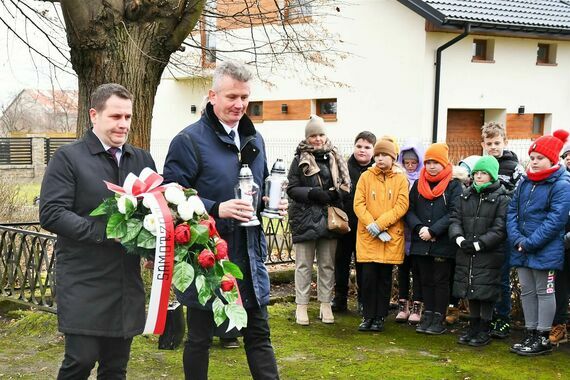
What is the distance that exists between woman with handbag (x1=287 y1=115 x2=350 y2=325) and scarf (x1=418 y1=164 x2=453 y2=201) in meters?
0.67

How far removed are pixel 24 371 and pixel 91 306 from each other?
1972 mm

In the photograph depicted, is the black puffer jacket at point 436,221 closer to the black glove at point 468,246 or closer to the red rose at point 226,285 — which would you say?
the black glove at point 468,246

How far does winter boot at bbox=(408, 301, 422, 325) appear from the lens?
6496mm

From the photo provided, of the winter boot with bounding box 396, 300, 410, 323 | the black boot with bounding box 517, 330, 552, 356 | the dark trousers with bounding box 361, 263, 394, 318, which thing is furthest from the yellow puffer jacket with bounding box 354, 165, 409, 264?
the black boot with bounding box 517, 330, 552, 356

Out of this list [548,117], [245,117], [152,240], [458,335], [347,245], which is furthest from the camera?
[548,117]

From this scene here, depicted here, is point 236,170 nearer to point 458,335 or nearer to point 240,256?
point 240,256

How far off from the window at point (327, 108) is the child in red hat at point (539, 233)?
52.5 ft

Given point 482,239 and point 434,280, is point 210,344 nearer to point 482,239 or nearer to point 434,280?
point 482,239

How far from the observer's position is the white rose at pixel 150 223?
3383 mm

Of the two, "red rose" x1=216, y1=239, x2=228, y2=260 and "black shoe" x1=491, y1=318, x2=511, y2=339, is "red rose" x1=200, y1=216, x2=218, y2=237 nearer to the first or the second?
"red rose" x1=216, y1=239, x2=228, y2=260

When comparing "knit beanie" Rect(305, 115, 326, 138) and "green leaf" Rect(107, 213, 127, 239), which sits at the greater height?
"knit beanie" Rect(305, 115, 326, 138)

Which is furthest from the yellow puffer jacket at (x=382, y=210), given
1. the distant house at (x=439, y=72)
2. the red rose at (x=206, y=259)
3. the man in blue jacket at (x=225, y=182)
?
the distant house at (x=439, y=72)

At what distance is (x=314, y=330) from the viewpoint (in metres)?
6.32

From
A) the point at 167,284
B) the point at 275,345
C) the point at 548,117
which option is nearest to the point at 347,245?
the point at 275,345
